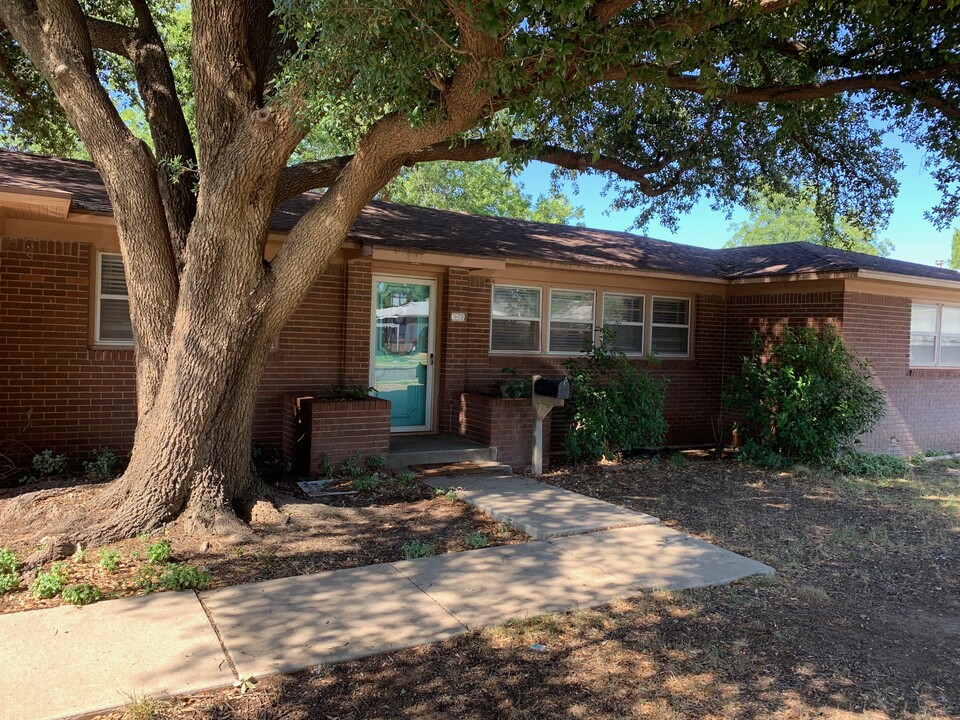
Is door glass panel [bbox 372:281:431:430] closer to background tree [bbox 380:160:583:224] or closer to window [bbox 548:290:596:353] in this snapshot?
window [bbox 548:290:596:353]

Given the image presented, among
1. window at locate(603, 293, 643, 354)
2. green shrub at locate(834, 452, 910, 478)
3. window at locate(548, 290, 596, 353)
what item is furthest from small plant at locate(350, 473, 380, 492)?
green shrub at locate(834, 452, 910, 478)

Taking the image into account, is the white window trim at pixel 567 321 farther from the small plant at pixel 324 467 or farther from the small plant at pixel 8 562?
the small plant at pixel 8 562

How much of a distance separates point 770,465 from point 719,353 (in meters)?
2.97

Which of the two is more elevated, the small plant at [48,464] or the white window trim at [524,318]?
the white window trim at [524,318]

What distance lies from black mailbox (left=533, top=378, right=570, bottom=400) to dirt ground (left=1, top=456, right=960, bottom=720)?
2953 mm

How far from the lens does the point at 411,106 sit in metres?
5.50

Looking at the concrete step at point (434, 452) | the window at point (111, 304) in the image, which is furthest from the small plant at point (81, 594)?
the window at point (111, 304)

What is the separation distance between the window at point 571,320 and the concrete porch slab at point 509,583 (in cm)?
569

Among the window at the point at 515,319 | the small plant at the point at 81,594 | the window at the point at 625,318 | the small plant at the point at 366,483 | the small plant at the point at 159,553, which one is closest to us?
the small plant at the point at 81,594

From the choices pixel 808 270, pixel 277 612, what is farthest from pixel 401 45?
pixel 808 270

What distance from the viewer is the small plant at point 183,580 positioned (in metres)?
4.75

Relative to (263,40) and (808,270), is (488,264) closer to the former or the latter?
(263,40)

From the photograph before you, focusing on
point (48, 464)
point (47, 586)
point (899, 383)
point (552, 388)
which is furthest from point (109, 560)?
point (899, 383)

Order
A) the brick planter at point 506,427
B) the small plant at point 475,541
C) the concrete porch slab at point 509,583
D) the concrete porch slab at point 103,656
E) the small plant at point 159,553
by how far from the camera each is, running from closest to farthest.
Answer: the concrete porch slab at point 103,656 < the concrete porch slab at point 509,583 < the small plant at point 159,553 < the small plant at point 475,541 < the brick planter at point 506,427
